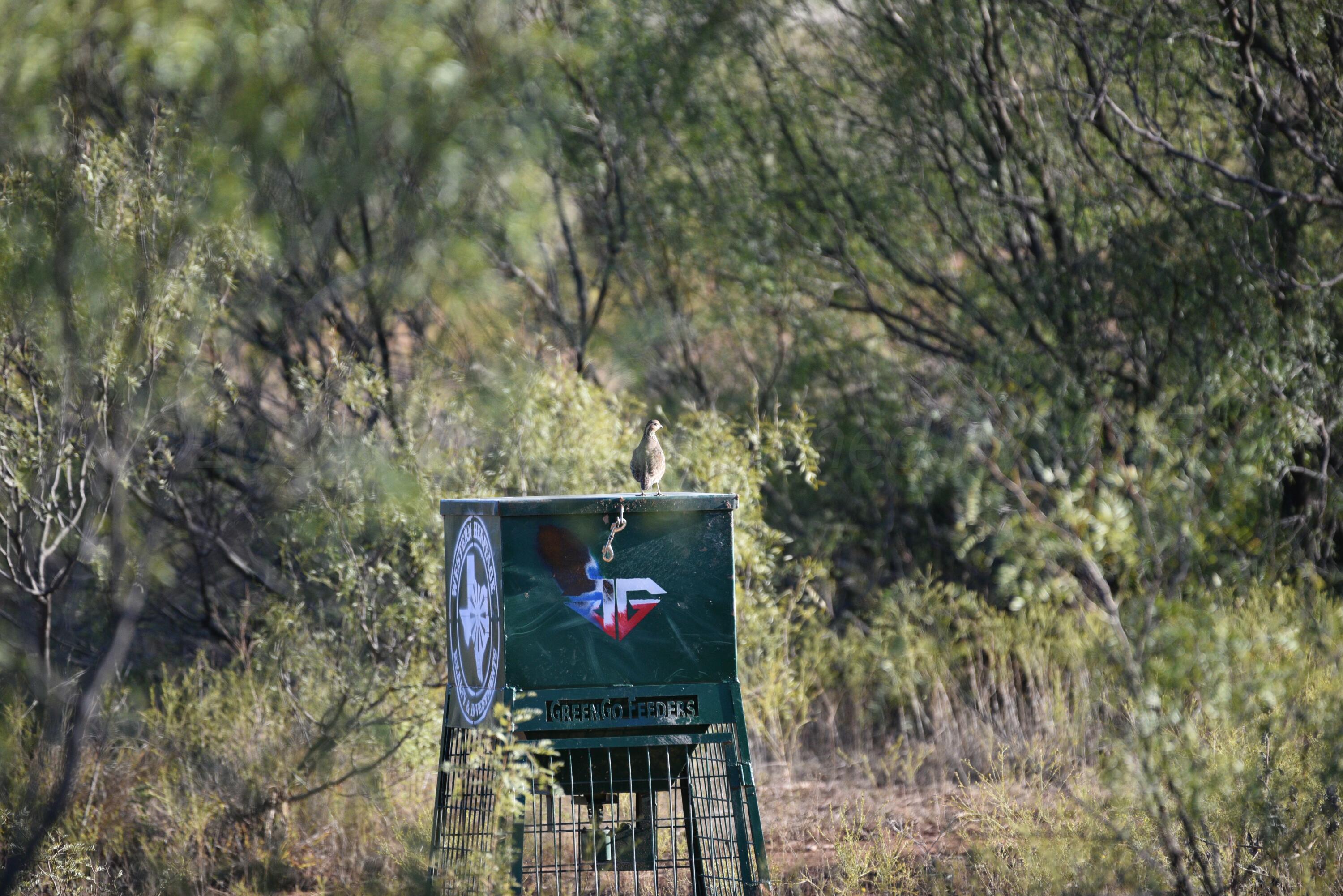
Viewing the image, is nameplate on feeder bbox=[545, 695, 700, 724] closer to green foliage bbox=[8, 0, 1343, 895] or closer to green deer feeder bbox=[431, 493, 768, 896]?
green deer feeder bbox=[431, 493, 768, 896]

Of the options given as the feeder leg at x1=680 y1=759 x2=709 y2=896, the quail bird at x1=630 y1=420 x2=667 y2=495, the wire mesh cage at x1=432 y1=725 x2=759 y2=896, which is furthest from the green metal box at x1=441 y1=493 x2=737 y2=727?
the quail bird at x1=630 y1=420 x2=667 y2=495

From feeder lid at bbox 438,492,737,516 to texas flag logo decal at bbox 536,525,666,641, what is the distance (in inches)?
3.2

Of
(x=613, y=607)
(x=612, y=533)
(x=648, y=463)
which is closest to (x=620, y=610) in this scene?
(x=613, y=607)

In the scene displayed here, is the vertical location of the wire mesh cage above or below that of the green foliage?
below

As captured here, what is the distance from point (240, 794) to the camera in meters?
6.15

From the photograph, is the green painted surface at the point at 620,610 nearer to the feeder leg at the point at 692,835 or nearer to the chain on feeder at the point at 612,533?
the chain on feeder at the point at 612,533

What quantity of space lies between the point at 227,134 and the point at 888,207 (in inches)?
192

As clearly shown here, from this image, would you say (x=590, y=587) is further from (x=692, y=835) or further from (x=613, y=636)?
(x=692, y=835)

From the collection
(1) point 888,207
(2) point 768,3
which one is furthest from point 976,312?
(2) point 768,3

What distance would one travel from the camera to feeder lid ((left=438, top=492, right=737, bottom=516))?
3.89m

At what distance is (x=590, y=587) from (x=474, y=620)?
598 millimetres

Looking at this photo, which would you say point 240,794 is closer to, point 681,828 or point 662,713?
point 681,828

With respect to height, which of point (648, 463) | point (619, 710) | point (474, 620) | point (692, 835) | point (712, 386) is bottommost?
point (692, 835)

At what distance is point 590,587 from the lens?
3.94m
